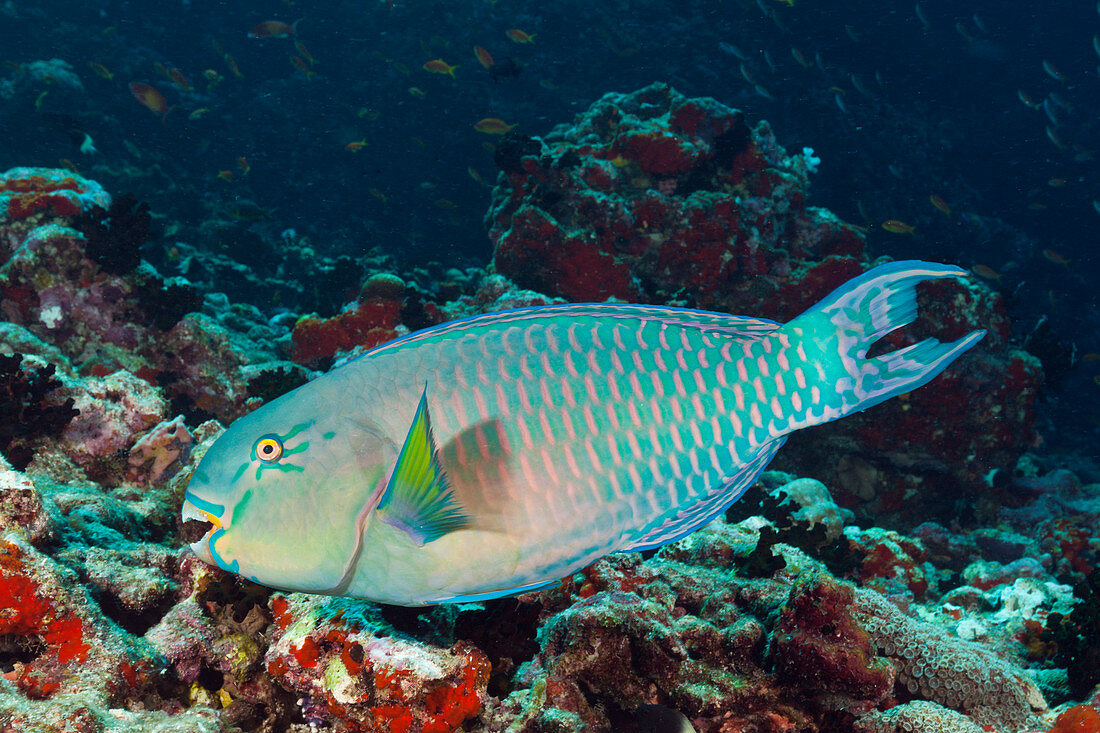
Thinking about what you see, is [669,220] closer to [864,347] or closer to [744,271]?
[744,271]

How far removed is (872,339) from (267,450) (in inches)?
73.3

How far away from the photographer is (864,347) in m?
1.77

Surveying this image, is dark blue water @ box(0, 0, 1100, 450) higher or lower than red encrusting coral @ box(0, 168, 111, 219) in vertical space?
higher

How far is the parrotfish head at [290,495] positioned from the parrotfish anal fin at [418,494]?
0.34 ft

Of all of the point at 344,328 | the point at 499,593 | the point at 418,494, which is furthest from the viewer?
the point at 344,328

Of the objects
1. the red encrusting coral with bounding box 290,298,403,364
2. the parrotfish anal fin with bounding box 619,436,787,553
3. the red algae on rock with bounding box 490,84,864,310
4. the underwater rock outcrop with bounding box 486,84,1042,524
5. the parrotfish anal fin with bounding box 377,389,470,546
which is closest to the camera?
the parrotfish anal fin with bounding box 377,389,470,546

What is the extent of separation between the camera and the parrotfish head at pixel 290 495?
1.38 metres

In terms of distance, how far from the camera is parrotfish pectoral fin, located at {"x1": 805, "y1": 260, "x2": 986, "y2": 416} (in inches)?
68.7

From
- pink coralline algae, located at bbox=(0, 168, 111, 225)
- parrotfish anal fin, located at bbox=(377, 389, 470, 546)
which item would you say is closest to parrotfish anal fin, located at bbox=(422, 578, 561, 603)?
parrotfish anal fin, located at bbox=(377, 389, 470, 546)

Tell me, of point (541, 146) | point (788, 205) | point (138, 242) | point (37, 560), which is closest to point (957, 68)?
point (788, 205)

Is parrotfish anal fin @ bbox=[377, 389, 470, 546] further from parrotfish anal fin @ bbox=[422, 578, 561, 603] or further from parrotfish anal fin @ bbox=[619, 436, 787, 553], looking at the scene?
parrotfish anal fin @ bbox=[619, 436, 787, 553]

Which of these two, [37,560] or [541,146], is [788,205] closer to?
A: [541,146]

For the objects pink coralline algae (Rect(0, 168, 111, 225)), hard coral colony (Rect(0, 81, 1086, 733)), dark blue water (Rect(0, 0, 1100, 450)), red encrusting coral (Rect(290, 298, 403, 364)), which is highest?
dark blue water (Rect(0, 0, 1100, 450))

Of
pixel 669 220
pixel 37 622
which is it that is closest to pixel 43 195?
pixel 37 622
